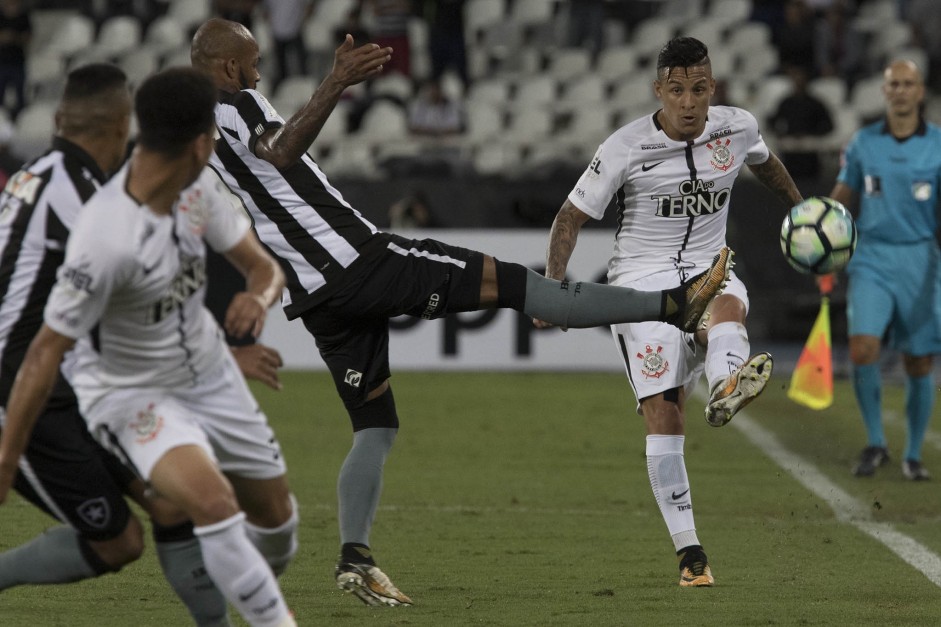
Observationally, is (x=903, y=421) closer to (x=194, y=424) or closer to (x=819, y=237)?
(x=819, y=237)

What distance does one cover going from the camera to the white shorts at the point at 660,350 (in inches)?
246

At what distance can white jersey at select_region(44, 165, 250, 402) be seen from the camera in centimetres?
393

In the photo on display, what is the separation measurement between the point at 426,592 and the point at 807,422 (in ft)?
20.6

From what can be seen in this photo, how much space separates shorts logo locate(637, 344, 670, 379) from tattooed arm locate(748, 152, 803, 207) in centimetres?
106

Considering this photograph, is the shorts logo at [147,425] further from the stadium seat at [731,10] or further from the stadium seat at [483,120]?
the stadium seat at [731,10]

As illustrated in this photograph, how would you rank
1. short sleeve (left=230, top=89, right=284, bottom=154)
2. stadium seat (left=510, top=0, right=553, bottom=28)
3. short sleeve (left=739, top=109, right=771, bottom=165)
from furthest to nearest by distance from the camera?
stadium seat (left=510, top=0, right=553, bottom=28) → short sleeve (left=739, top=109, right=771, bottom=165) → short sleeve (left=230, top=89, right=284, bottom=154)

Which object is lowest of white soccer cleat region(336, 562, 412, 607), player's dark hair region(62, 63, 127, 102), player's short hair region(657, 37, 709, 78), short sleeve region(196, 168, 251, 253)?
white soccer cleat region(336, 562, 412, 607)

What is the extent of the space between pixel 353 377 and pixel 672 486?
4.56 ft

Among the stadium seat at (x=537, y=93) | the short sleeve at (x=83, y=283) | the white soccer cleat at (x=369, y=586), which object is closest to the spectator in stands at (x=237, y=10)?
the stadium seat at (x=537, y=93)

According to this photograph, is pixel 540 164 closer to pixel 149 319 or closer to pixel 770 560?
pixel 770 560

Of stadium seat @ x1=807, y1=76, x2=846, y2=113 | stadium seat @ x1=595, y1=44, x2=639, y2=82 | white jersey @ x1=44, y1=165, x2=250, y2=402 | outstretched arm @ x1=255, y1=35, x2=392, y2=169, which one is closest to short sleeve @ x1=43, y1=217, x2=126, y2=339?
white jersey @ x1=44, y1=165, x2=250, y2=402

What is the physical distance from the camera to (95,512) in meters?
4.48

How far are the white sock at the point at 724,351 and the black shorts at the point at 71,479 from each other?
232 cm

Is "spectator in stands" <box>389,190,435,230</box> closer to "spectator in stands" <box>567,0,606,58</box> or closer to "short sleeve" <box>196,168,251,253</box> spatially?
"spectator in stands" <box>567,0,606,58</box>
